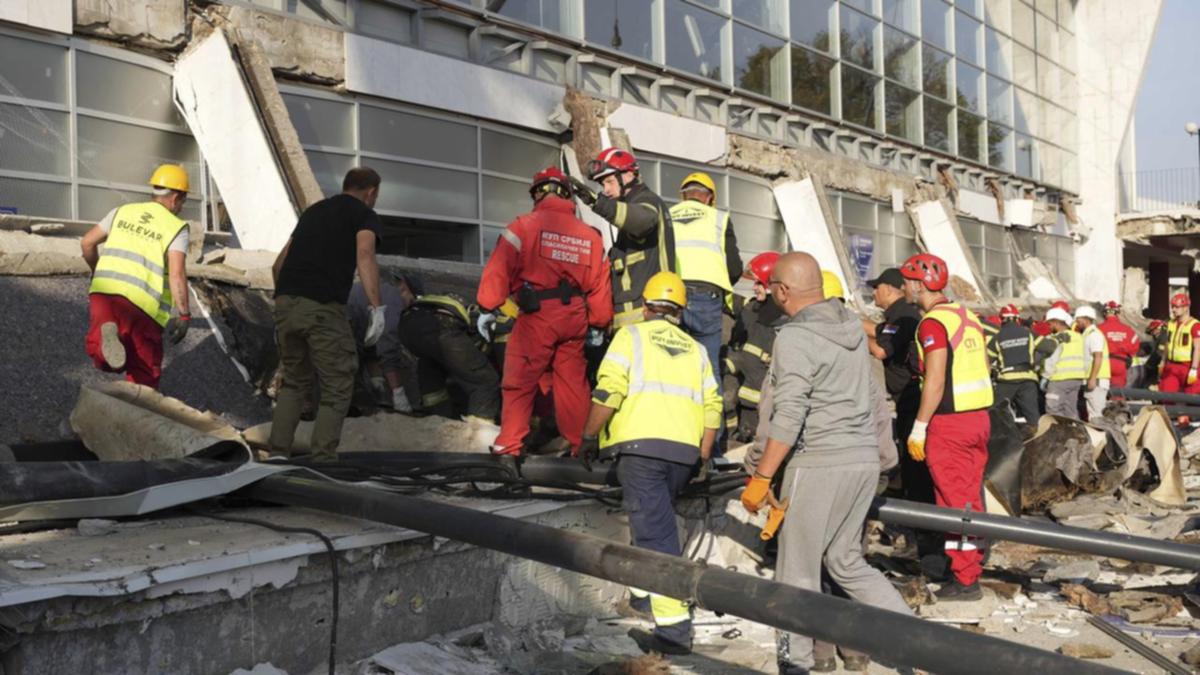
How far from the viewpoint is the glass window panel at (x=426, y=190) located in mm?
11906

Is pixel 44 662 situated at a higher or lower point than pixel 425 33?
lower

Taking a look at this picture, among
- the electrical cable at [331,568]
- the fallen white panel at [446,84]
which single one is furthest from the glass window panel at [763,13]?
the electrical cable at [331,568]

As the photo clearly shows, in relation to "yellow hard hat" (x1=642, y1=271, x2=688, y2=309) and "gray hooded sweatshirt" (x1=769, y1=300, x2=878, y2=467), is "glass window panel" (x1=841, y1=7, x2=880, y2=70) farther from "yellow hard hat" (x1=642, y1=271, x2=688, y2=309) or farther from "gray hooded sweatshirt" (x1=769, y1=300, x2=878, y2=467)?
"gray hooded sweatshirt" (x1=769, y1=300, x2=878, y2=467)

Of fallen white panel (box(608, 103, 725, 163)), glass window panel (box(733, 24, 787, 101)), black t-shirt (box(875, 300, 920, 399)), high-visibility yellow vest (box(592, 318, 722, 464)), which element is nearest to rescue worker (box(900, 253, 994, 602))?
black t-shirt (box(875, 300, 920, 399))

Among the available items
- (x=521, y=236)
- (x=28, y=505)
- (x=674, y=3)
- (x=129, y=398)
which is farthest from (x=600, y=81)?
(x=28, y=505)

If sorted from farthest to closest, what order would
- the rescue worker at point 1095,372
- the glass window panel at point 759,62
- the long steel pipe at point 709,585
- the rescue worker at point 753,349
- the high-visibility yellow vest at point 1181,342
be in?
the glass window panel at point 759,62 < the high-visibility yellow vest at point 1181,342 < the rescue worker at point 1095,372 < the rescue worker at point 753,349 < the long steel pipe at point 709,585

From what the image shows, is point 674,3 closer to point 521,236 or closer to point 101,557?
point 521,236

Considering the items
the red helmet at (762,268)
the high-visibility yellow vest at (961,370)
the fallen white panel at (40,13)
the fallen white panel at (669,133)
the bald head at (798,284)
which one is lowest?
the high-visibility yellow vest at (961,370)

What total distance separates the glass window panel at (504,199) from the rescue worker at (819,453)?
8772 mm

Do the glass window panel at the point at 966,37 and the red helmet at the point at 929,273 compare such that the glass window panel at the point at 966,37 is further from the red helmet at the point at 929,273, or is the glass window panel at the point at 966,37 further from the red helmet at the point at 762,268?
the red helmet at the point at 929,273

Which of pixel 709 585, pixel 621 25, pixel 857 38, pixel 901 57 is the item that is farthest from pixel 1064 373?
pixel 901 57

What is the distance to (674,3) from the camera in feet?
53.8

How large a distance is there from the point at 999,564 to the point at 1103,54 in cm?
2785

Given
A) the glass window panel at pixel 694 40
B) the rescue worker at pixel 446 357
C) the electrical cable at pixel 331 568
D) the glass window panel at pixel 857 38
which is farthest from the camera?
the glass window panel at pixel 857 38
